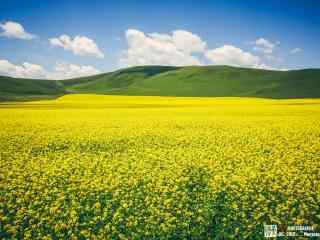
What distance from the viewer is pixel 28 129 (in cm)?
2805

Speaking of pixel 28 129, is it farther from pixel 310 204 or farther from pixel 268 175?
pixel 310 204

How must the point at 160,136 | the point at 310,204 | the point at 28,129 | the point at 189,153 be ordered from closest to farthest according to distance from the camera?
the point at 310,204, the point at 189,153, the point at 160,136, the point at 28,129

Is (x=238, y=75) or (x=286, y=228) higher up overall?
(x=238, y=75)

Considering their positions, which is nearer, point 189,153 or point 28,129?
point 189,153

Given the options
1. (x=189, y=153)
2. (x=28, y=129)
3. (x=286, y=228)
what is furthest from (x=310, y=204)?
(x=28, y=129)

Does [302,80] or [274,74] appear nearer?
[302,80]

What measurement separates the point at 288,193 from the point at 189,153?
7676 mm

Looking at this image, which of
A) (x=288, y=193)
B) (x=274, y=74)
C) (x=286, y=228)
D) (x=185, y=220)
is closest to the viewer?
(x=286, y=228)

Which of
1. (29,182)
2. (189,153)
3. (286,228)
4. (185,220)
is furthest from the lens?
(189,153)

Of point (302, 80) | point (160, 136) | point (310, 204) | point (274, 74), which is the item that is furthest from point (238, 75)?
point (310, 204)

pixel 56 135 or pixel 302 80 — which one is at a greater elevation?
pixel 302 80

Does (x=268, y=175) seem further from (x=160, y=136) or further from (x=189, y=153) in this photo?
(x=160, y=136)

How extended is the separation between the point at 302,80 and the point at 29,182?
17158 centimetres

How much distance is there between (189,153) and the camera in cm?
1817
